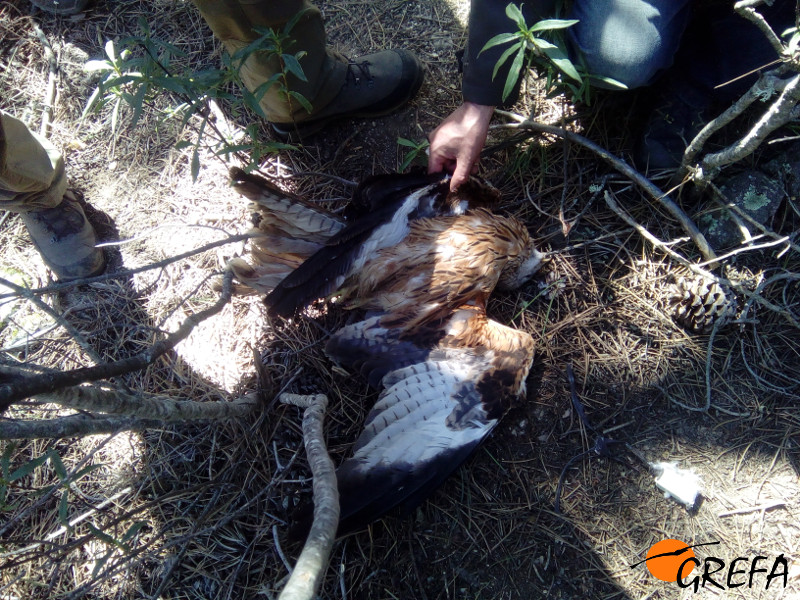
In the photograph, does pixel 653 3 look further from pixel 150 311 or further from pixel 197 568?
pixel 197 568

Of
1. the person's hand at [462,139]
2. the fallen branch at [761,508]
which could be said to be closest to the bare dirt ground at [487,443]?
the fallen branch at [761,508]

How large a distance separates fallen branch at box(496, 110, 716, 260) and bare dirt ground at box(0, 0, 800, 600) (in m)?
0.10

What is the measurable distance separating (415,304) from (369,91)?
1.32 m

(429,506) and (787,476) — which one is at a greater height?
(429,506)

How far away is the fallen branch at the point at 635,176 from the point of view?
7.75 feet

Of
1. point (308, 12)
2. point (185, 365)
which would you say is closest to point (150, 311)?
point (185, 365)

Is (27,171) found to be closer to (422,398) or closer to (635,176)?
(422,398)

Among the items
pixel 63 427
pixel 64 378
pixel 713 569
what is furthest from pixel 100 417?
pixel 713 569

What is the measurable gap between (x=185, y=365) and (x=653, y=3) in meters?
2.82

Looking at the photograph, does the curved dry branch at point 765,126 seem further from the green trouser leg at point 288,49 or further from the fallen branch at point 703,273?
the green trouser leg at point 288,49

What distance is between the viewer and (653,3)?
2.29m

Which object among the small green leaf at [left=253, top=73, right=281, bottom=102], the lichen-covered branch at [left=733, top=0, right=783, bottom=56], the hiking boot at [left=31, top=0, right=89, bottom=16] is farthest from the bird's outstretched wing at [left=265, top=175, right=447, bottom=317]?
the hiking boot at [left=31, top=0, right=89, bottom=16]

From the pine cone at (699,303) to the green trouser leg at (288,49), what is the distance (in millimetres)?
2099

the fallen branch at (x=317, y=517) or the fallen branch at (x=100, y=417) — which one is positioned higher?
the fallen branch at (x=100, y=417)
